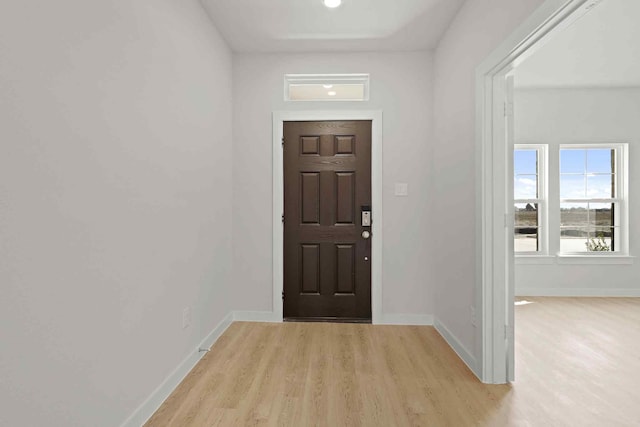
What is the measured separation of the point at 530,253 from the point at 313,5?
415 cm

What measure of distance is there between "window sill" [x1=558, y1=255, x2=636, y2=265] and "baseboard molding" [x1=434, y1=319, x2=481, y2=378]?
2.54 meters

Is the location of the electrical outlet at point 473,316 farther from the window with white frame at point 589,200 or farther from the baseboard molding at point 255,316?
the window with white frame at point 589,200

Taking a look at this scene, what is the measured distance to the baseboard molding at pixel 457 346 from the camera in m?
2.68

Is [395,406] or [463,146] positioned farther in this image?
[463,146]

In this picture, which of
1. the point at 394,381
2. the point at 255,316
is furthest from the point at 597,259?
the point at 255,316

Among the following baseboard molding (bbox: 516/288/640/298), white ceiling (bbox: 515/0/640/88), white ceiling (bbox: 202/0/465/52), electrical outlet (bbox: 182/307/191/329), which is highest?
white ceiling (bbox: 515/0/640/88)

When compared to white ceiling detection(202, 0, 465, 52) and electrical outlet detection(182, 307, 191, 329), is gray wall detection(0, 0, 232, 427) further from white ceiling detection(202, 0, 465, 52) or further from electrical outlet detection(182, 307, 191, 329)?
white ceiling detection(202, 0, 465, 52)

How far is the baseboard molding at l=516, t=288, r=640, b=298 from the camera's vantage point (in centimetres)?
491

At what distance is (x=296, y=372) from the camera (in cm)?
263

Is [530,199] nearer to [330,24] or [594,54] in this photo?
[594,54]

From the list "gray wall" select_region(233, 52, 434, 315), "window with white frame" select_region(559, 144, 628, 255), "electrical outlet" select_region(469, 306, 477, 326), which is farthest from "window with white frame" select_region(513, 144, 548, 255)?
"electrical outlet" select_region(469, 306, 477, 326)

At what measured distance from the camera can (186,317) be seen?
104 inches

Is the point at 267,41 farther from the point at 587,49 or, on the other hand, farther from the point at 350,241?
the point at 587,49

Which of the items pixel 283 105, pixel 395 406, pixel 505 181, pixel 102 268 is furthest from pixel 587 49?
pixel 102 268
